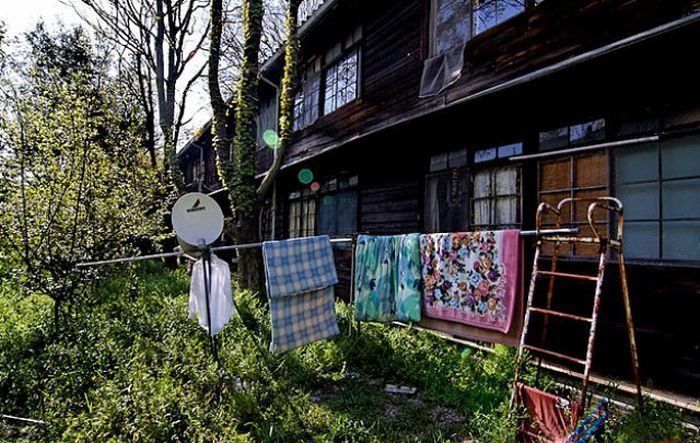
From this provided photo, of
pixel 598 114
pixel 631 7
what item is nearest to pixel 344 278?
pixel 598 114

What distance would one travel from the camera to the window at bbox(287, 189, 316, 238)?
1036cm

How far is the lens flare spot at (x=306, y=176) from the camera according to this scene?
10.3 metres

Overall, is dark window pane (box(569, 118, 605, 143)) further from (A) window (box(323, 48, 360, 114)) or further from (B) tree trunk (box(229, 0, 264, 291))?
(B) tree trunk (box(229, 0, 264, 291))

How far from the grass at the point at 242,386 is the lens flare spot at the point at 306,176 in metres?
4.98

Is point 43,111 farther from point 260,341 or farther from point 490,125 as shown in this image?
point 490,125

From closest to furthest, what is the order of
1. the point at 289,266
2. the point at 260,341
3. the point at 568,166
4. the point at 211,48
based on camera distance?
the point at 289,266, the point at 568,166, the point at 260,341, the point at 211,48

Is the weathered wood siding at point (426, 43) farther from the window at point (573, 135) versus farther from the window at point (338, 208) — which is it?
the window at point (338, 208)

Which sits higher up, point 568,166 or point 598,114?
point 598,114

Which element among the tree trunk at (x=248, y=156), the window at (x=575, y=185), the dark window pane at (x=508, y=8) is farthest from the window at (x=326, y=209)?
the window at (x=575, y=185)

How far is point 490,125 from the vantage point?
5172 millimetres

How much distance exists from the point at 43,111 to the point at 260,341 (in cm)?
499

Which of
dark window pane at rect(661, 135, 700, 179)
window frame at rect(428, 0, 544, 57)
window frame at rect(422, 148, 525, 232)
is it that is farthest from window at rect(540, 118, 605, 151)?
window frame at rect(428, 0, 544, 57)

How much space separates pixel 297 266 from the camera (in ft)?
13.5

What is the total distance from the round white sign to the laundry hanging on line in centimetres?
162
